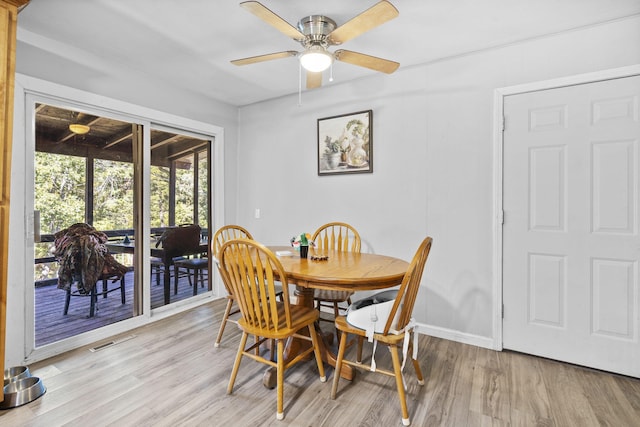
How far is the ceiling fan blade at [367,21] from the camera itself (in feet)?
4.97

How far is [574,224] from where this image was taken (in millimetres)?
2209

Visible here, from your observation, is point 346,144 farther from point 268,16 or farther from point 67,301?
point 67,301

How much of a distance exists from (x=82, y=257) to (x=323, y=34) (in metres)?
2.65

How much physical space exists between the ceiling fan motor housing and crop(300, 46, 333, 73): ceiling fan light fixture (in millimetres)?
98

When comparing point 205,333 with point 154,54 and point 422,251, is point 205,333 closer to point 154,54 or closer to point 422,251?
point 422,251

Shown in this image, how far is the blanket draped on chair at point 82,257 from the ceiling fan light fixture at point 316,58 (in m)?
2.29

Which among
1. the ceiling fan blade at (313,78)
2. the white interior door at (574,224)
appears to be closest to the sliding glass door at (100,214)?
the ceiling fan blade at (313,78)

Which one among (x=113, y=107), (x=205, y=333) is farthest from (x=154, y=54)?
(x=205, y=333)

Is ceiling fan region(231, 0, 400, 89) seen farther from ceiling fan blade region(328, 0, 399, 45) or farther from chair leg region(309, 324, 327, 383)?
chair leg region(309, 324, 327, 383)

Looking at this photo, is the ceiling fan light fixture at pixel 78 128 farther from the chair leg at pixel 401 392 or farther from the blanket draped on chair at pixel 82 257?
the chair leg at pixel 401 392

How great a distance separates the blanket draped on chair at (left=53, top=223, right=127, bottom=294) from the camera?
98.9 inches

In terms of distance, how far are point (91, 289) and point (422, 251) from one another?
289cm

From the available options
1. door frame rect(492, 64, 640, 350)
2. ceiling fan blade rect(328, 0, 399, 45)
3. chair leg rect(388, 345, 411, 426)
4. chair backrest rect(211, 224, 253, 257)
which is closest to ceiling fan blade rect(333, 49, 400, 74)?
ceiling fan blade rect(328, 0, 399, 45)

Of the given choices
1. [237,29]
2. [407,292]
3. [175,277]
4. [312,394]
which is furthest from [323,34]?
[175,277]
